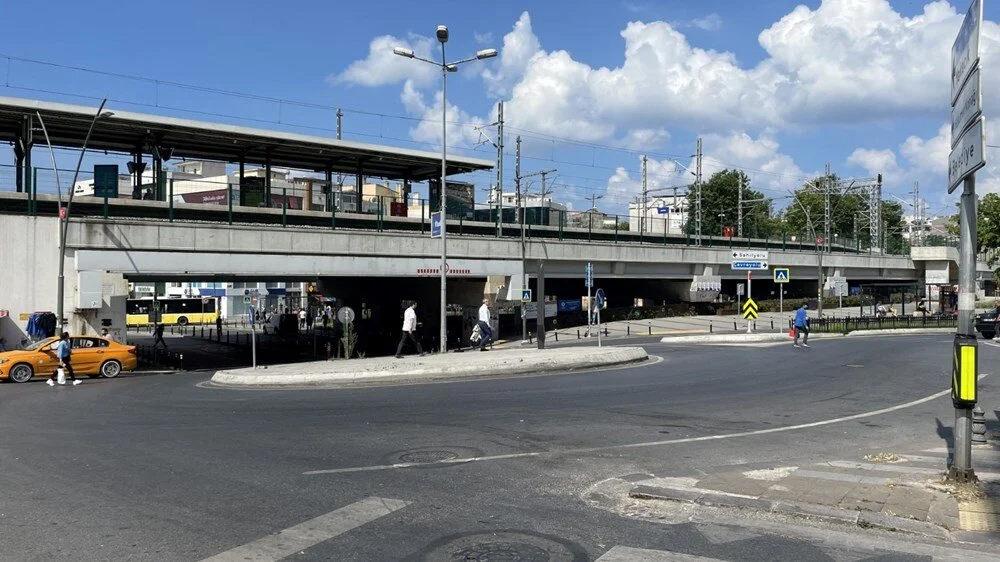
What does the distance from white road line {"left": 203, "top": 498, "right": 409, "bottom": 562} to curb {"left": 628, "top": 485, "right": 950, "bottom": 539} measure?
272 cm

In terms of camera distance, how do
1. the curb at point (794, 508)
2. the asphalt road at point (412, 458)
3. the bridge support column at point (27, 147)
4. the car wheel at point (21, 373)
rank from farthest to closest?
the bridge support column at point (27, 147) → the car wheel at point (21, 373) → the curb at point (794, 508) → the asphalt road at point (412, 458)

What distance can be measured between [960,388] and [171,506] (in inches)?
329

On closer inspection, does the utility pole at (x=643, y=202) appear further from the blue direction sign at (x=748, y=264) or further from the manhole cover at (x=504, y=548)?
the manhole cover at (x=504, y=548)

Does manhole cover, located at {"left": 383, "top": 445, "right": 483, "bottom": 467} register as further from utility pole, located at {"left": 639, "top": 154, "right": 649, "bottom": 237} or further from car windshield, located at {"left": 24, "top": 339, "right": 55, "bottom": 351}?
utility pole, located at {"left": 639, "top": 154, "right": 649, "bottom": 237}

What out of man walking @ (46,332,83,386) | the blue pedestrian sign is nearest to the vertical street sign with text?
man walking @ (46,332,83,386)

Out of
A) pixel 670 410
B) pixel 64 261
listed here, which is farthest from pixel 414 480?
pixel 64 261

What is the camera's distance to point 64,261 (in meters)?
26.3

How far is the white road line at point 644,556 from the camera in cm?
620

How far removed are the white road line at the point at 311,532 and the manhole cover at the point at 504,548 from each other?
105 centimetres

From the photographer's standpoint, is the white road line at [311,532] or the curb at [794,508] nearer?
the white road line at [311,532]

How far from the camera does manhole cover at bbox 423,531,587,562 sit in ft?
20.5

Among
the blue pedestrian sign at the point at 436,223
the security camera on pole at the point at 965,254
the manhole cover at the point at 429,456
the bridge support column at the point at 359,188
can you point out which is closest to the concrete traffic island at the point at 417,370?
the blue pedestrian sign at the point at 436,223

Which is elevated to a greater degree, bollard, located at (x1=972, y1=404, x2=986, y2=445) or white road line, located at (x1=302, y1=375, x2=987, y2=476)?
bollard, located at (x1=972, y1=404, x2=986, y2=445)

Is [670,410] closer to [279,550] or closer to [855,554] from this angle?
[855,554]
